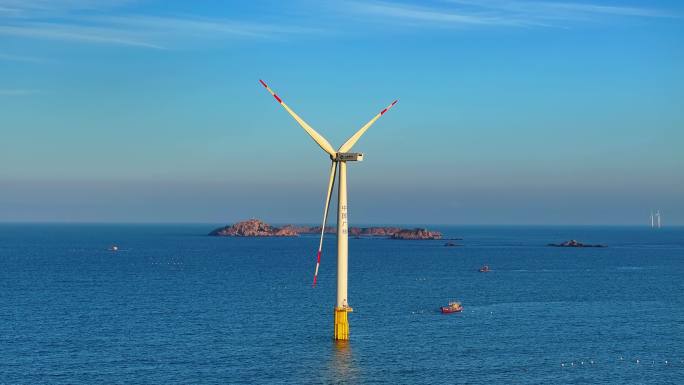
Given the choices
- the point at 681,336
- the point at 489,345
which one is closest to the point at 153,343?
the point at 489,345

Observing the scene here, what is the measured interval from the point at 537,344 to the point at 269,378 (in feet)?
144

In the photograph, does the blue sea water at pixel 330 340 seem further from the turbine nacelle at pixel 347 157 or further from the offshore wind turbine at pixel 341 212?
the turbine nacelle at pixel 347 157

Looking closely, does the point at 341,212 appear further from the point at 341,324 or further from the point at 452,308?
the point at 452,308

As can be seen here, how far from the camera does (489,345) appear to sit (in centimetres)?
12419

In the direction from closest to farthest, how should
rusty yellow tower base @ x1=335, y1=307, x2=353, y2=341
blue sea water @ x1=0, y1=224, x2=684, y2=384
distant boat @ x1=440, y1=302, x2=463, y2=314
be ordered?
blue sea water @ x1=0, y1=224, x2=684, y2=384
rusty yellow tower base @ x1=335, y1=307, x2=353, y2=341
distant boat @ x1=440, y1=302, x2=463, y2=314

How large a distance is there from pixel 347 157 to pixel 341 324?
24014mm

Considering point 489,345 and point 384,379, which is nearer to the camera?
point 384,379

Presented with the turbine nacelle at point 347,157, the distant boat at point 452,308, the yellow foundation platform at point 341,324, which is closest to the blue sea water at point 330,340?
the yellow foundation platform at point 341,324

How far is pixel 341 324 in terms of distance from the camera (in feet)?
406

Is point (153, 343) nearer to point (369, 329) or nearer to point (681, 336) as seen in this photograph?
point (369, 329)

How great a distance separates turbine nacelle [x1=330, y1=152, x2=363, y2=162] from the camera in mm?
123062

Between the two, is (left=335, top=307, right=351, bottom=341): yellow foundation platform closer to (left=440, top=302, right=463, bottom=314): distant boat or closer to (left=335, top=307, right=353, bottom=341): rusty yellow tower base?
(left=335, top=307, right=353, bottom=341): rusty yellow tower base

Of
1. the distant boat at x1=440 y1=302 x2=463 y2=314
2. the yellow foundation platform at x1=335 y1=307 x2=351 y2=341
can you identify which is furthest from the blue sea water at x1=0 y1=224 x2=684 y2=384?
the distant boat at x1=440 y1=302 x2=463 y2=314

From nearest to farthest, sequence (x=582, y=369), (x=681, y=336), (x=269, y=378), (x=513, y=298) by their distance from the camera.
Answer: (x=269, y=378), (x=582, y=369), (x=681, y=336), (x=513, y=298)
